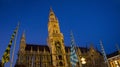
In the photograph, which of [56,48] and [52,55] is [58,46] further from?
[52,55]

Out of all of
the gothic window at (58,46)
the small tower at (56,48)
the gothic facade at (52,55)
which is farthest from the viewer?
the gothic window at (58,46)

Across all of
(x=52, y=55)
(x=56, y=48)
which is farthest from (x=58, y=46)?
(x=52, y=55)

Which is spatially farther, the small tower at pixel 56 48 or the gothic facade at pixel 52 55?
the small tower at pixel 56 48

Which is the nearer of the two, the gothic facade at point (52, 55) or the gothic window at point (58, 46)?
the gothic facade at point (52, 55)

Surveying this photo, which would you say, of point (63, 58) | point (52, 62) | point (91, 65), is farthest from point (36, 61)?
point (91, 65)

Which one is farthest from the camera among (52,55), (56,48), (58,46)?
(58,46)

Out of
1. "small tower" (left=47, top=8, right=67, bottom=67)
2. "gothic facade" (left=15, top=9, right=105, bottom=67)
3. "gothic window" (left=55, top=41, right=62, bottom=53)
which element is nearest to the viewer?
"gothic facade" (left=15, top=9, right=105, bottom=67)

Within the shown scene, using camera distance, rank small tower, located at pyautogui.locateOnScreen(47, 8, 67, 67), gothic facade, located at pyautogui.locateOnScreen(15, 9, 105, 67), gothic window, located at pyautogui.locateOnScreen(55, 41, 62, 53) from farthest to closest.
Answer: gothic window, located at pyautogui.locateOnScreen(55, 41, 62, 53) → small tower, located at pyautogui.locateOnScreen(47, 8, 67, 67) → gothic facade, located at pyautogui.locateOnScreen(15, 9, 105, 67)

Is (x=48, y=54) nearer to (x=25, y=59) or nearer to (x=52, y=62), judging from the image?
(x=52, y=62)

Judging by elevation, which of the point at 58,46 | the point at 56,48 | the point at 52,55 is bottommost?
the point at 52,55

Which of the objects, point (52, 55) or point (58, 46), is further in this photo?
point (58, 46)

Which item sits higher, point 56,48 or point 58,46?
point 58,46

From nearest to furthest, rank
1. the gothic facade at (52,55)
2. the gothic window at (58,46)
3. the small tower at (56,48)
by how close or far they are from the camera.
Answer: the gothic facade at (52,55)
the small tower at (56,48)
the gothic window at (58,46)

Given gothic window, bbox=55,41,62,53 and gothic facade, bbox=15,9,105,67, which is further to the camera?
gothic window, bbox=55,41,62,53
